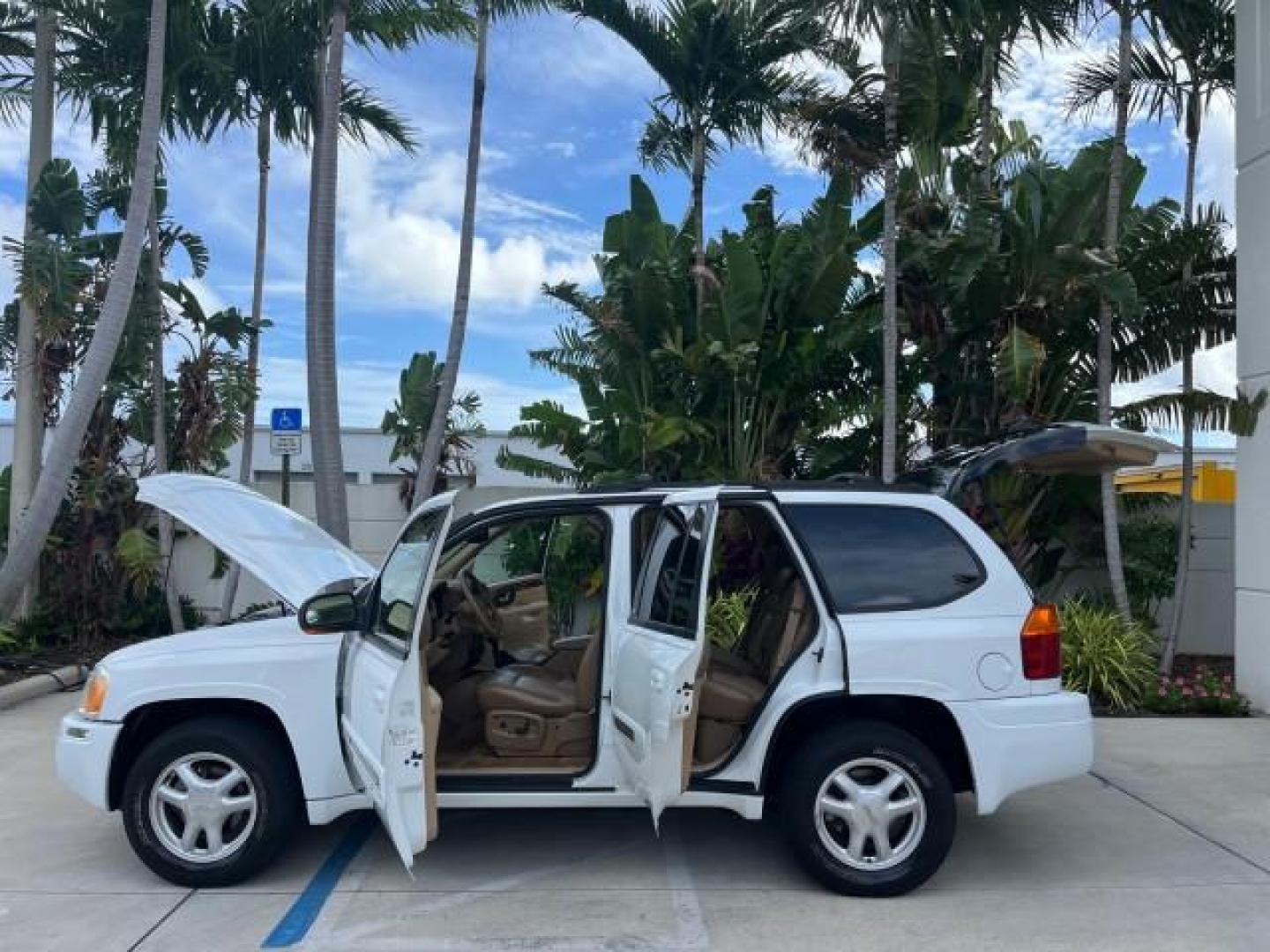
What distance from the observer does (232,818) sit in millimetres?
4918

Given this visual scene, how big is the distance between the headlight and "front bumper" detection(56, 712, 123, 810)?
4 cm

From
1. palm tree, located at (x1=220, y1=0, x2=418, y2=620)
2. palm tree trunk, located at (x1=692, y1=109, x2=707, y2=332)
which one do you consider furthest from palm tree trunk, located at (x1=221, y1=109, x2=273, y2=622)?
palm tree trunk, located at (x1=692, y1=109, x2=707, y2=332)

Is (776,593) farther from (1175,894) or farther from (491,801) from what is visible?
(1175,894)

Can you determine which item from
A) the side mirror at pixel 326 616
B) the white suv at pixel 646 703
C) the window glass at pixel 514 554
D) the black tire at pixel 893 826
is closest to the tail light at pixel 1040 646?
the white suv at pixel 646 703

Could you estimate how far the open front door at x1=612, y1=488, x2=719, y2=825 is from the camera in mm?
4359

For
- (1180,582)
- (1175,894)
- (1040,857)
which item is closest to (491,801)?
(1040,857)

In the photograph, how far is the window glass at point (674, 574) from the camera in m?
4.64

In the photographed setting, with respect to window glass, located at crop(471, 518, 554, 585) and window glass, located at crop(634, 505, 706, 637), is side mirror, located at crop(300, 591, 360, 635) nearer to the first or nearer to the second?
window glass, located at crop(471, 518, 554, 585)

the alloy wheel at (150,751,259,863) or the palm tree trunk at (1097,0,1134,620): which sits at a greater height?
the palm tree trunk at (1097,0,1134,620)

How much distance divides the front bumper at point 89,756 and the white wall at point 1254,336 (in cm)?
851

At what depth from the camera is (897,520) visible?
16.7ft

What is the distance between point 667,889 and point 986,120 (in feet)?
32.2

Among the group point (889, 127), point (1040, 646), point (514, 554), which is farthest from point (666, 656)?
point (889, 127)

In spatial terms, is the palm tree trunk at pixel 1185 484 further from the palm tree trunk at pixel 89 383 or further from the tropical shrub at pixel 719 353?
the palm tree trunk at pixel 89 383
